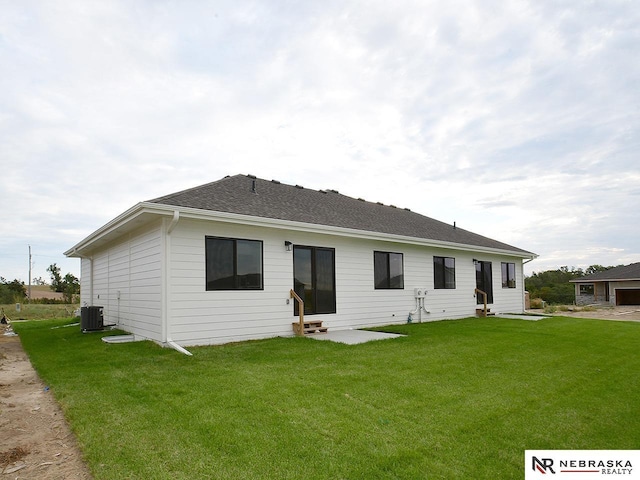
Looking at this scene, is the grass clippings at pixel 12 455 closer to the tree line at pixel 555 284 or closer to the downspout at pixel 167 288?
the downspout at pixel 167 288

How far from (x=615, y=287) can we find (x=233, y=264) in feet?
116

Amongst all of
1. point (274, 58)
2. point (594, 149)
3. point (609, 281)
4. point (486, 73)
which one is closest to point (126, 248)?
point (274, 58)

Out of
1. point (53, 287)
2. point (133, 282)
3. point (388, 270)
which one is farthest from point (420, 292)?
point (53, 287)

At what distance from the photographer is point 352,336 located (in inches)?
358

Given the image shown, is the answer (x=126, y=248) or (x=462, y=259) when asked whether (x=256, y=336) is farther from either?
(x=462, y=259)

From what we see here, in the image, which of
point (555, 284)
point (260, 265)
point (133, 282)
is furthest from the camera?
point (555, 284)

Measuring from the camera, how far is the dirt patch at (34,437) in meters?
2.79

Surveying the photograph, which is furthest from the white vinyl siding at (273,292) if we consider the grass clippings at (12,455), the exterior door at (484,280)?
the grass clippings at (12,455)

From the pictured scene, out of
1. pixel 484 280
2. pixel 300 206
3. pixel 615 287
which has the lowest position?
pixel 615 287

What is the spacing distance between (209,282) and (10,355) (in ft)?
13.4

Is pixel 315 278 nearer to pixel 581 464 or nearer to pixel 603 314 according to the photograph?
pixel 581 464

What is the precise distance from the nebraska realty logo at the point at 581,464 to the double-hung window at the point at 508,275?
15.0 m

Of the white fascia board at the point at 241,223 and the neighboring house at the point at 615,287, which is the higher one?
the white fascia board at the point at 241,223

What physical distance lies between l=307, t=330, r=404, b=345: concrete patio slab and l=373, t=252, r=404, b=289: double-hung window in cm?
197
